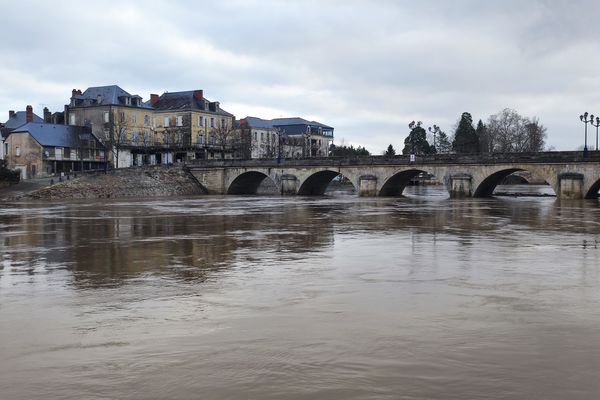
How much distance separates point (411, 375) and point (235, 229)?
64.9 ft

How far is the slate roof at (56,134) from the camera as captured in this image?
248ft

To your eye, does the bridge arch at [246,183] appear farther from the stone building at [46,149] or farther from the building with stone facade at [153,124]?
the stone building at [46,149]

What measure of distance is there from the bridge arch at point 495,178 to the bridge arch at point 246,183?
26763 mm

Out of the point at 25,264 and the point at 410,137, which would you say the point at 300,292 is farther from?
the point at 410,137

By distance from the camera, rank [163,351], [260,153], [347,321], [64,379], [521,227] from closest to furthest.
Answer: [64,379] < [163,351] < [347,321] < [521,227] < [260,153]

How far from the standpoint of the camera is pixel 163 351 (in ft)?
26.7

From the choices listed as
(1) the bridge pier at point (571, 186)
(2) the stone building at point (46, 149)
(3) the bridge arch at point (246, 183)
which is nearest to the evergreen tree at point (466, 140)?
(3) the bridge arch at point (246, 183)

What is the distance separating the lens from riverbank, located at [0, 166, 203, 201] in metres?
60.0

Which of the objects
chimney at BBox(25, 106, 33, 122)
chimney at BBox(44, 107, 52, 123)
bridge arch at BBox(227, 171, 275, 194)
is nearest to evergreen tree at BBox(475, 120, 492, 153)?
bridge arch at BBox(227, 171, 275, 194)

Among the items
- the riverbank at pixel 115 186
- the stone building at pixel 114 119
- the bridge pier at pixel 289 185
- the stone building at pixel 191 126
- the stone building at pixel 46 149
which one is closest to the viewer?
the riverbank at pixel 115 186

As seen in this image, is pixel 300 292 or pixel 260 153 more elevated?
pixel 260 153

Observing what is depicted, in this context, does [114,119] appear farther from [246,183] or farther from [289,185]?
[289,185]

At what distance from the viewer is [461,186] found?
2275 inches

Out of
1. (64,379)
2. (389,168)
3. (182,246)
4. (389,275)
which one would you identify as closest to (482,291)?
(389,275)
